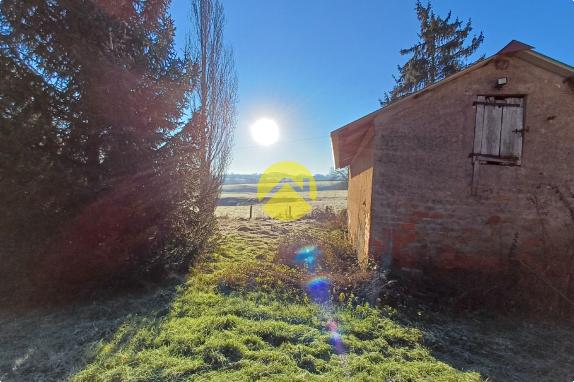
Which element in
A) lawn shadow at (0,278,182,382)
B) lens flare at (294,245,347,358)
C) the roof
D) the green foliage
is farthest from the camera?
the roof

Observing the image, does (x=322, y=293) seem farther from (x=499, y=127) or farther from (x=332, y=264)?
(x=499, y=127)

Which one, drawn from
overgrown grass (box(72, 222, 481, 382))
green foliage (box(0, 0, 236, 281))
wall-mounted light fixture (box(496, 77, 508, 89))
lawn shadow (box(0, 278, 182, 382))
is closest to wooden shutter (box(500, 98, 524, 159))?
wall-mounted light fixture (box(496, 77, 508, 89))

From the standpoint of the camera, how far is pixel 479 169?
554 centimetres

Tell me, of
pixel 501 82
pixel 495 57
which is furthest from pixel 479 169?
pixel 495 57

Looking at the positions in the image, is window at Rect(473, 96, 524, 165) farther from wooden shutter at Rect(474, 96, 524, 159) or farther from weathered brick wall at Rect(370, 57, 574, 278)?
weathered brick wall at Rect(370, 57, 574, 278)

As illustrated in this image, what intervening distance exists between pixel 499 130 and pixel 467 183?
1.20 m

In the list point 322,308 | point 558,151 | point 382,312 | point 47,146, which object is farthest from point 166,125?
point 558,151

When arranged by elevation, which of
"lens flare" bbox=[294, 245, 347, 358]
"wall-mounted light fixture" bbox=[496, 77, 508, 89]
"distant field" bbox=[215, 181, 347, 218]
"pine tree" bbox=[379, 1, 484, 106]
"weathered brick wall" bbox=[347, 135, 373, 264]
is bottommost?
"distant field" bbox=[215, 181, 347, 218]

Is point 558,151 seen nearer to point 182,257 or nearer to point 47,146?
point 182,257

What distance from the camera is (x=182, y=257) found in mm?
6629

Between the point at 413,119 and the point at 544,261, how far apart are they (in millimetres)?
3638

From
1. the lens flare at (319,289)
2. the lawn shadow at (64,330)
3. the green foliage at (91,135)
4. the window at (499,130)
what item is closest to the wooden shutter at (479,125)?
the window at (499,130)

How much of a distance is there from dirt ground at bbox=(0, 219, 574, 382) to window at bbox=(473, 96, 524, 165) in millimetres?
2938

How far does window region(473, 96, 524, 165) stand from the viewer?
551cm
